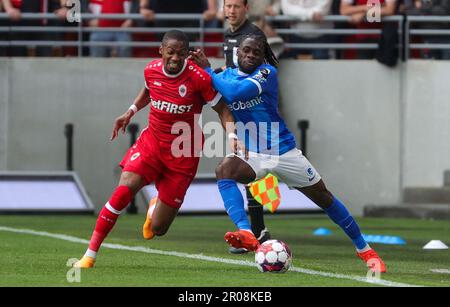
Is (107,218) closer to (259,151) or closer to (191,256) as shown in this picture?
(259,151)

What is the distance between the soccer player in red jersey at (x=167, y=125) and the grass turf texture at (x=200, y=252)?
26.8 inches

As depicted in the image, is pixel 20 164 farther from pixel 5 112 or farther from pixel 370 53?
pixel 370 53

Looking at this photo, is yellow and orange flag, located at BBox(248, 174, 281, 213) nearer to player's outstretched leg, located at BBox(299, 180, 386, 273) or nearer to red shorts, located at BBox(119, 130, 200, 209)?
red shorts, located at BBox(119, 130, 200, 209)

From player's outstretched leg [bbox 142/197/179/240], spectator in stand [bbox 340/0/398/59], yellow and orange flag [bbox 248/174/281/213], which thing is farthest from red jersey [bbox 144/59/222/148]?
spectator in stand [bbox 340/0/398/59]

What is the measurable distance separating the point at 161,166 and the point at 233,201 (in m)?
0.75

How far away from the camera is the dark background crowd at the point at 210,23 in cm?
2317

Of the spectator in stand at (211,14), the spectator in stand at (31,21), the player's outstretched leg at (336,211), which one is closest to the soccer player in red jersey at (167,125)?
the player's outstretched leg at (336,211)

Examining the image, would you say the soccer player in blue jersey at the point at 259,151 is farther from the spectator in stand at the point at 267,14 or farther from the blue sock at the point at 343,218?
the spectator in stand at the point at 267,14

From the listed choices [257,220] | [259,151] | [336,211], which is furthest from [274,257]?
[257,220]

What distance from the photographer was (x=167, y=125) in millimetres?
13328

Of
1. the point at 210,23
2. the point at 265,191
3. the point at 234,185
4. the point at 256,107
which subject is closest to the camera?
the point at 234,185

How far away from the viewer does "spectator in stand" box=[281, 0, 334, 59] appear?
22938 mm

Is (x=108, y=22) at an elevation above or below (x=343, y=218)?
above

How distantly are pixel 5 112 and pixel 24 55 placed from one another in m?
1.05
